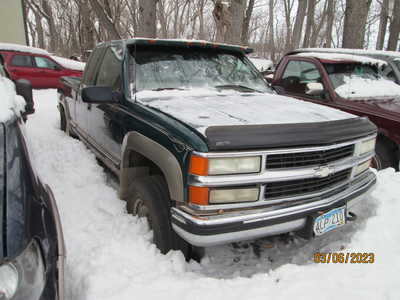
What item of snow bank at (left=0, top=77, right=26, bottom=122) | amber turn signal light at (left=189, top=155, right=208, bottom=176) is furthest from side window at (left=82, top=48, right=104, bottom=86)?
amber turn signal light at (left=189, top=155, right=208, bottom=176)

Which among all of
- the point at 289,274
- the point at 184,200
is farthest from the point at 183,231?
the point at 289,274

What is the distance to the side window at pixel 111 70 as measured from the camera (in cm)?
341

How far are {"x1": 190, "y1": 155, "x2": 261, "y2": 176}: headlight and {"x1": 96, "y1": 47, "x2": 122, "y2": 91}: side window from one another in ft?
5.21

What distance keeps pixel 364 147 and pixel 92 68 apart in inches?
138

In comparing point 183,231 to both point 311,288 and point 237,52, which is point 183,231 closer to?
point 311,288

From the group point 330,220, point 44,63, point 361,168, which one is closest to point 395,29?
point 44,63

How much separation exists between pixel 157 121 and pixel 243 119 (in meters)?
0.64

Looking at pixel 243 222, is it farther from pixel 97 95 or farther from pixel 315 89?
pixel 315 89

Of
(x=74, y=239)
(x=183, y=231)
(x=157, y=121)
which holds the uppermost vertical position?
(x=157, y=121)

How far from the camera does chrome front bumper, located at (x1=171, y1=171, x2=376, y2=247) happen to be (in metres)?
2.08

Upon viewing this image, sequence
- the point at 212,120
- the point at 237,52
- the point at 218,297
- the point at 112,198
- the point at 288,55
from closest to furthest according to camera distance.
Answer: the point at 218,297 < the point at 212,120 < the point at 112,198 < the point at 237,52 < the point at 288,55

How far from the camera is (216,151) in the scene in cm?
205

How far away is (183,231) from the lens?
214 cm

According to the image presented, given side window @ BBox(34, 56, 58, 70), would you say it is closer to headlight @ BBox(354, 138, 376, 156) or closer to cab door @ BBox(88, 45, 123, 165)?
cab door @ BBox(88, 45, 123, 165)
